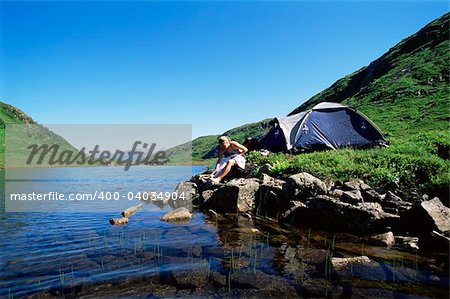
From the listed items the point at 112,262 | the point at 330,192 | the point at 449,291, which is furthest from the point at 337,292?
the point at 330,192

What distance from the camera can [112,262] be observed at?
26.0 feet

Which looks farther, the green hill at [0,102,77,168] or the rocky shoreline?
the green hill at [0,102,77,168]

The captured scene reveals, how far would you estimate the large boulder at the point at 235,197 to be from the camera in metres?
13.5

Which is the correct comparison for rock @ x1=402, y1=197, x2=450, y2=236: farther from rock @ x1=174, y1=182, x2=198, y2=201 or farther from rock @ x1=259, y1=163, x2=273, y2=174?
rock @ x1=174, y1=182, x2=198, y2=201

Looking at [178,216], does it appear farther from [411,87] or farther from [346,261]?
[411,87]

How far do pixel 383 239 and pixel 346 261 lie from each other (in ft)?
7.90

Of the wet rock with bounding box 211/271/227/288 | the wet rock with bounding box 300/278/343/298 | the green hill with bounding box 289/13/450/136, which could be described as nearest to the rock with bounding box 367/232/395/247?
the wet rock with bounding box 300/278/343/298

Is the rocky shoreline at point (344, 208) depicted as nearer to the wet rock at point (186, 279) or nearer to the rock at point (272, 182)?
the rock at point (272, 182)

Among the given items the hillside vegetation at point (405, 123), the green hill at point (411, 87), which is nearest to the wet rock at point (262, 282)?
the hillside vegetation at point (405, 123)

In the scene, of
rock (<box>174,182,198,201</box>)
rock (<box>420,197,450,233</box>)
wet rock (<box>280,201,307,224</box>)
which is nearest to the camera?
rock (<box>420,197,450,233</box>)

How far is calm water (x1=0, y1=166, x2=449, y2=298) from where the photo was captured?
6.33 meters

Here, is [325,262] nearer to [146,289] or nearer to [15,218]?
[146,289]

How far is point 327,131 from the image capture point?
72.8ft

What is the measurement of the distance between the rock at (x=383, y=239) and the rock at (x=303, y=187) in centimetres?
288
